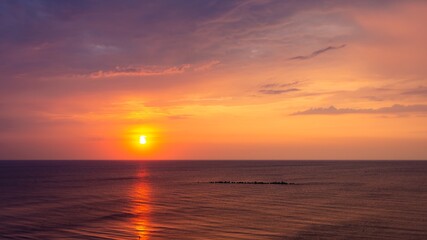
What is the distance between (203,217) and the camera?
147ft

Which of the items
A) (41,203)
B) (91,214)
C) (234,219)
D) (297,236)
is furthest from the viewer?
(41,203)

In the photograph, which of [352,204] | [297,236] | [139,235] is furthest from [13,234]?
[352,204]

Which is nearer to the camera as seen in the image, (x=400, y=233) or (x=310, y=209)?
(x=400, y=233)

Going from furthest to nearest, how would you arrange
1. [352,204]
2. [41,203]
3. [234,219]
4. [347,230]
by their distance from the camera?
[41,203] < [352,204] < [234,219] < [347,230]

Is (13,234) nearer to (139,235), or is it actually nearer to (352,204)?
(139,235)

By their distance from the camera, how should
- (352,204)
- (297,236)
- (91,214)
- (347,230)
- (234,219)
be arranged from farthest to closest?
(352,204) < (91,214) < (234,219) < (347,230) < (297,236)

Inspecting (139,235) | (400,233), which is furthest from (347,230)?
(139,235)

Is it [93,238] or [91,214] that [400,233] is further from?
[91,214]

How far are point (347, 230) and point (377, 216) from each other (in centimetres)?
1035

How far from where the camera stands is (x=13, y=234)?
3597cm

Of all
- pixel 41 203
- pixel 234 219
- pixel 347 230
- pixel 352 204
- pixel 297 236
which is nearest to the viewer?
pixel 297 236

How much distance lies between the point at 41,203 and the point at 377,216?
49.0 m

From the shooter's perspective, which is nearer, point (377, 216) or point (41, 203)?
point (377, 216)

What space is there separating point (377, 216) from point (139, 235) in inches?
1053
